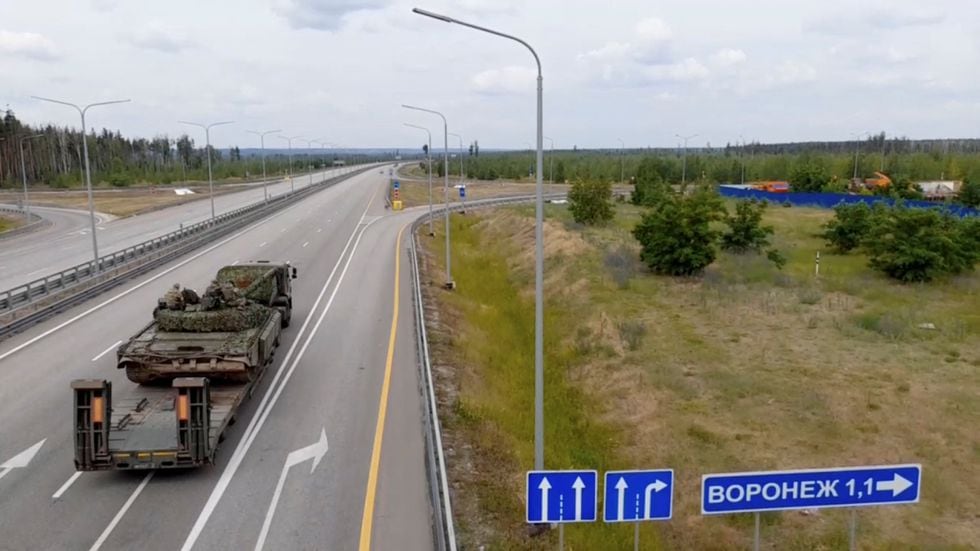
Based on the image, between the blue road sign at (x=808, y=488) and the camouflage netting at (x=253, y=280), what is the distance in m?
17.8

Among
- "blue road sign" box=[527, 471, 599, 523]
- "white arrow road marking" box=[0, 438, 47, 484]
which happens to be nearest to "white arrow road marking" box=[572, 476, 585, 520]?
"blue road sign" box=[527, 471, 599, 523]

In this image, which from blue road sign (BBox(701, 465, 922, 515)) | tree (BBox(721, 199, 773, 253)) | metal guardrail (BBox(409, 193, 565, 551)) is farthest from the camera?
tree (BBox(721, 199, 773, 253))

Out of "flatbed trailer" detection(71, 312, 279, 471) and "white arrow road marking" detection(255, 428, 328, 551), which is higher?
"flatbed trailer" detection(71, 312, 279, 471)

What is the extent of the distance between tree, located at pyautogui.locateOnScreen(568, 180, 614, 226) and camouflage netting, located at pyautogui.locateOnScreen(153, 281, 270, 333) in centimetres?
4471

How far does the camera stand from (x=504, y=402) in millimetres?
22500

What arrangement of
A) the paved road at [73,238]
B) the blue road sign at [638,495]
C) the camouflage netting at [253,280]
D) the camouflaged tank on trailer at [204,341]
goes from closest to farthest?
the blue road sign at [638,495], the camouflaged tank on trailer at [204,341], the camouflage netting at [253,280], the paved road at [73,238]

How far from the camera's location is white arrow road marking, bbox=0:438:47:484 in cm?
1513

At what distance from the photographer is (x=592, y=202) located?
62750 millimetres

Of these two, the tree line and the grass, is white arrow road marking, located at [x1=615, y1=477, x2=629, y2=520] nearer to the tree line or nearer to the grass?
the grass

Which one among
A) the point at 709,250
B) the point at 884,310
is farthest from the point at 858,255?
the point at 884,310

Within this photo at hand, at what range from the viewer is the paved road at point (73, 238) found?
41.7 metres

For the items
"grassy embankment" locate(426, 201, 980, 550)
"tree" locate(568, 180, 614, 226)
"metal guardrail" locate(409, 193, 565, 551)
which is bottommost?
"grassy embankment" locate(426, 201, 980, 550)

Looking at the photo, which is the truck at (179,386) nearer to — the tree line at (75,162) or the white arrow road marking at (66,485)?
the white arrow road marking at (66,485)

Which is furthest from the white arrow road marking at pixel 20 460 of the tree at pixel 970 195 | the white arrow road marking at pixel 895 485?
the tree at pixel 970 195
